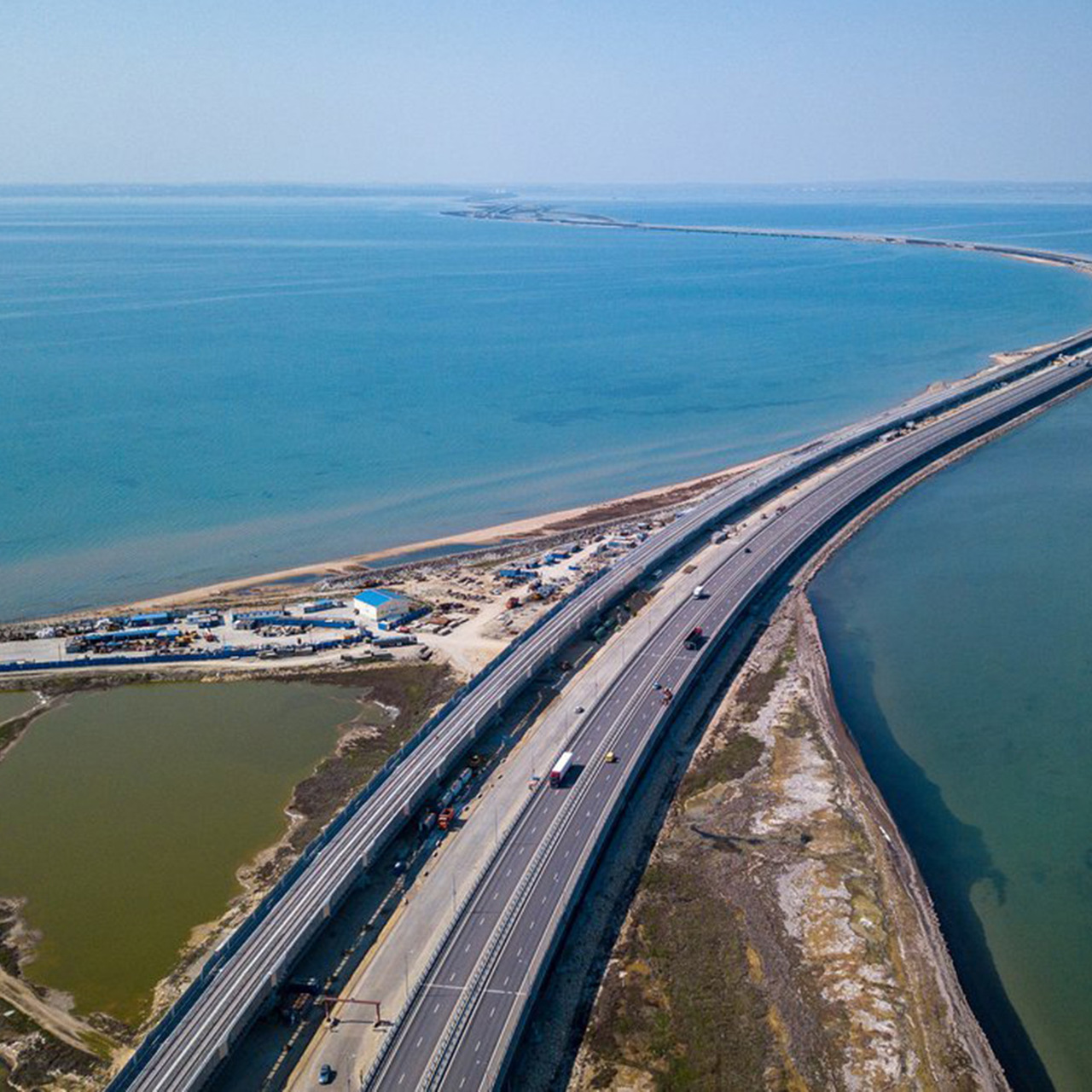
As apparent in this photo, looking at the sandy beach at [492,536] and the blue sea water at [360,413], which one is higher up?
the blue sea water at [360,413]

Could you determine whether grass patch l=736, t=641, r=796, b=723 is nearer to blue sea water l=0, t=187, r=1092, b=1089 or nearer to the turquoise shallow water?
the turquoise shallow water

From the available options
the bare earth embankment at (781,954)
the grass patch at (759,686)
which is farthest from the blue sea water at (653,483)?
the grass patch at (759,686)

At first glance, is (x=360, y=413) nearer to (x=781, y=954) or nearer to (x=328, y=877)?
(x=328, y=877)

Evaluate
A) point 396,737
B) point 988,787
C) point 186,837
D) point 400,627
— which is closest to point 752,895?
point 988,787

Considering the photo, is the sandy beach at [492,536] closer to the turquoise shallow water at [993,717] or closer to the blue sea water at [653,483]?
the blue sea water at [653,483]

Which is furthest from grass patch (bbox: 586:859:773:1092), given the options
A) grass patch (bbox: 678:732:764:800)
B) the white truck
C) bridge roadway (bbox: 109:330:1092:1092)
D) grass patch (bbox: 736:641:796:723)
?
grass patch (bbox: 736:641:796:723)

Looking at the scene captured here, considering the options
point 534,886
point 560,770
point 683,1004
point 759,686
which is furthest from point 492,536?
point 683,1004

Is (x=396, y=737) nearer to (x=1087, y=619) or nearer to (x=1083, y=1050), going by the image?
(x=1083, y=1050)
